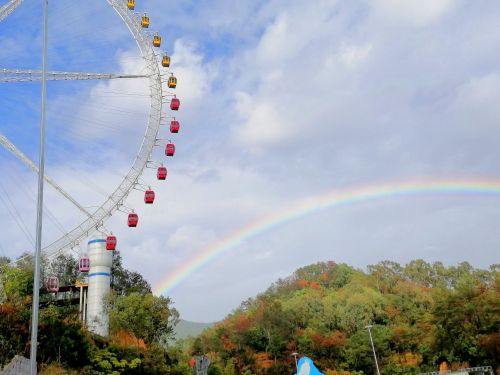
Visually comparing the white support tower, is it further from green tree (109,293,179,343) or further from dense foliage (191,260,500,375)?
dense foliage (191,260,500,375)

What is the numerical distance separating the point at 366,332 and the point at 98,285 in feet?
109

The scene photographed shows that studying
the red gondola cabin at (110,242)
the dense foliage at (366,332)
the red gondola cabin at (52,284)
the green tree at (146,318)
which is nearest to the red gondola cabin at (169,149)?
the red gondola cabin at (110,242)

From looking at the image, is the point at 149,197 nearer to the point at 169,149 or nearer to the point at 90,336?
the point at 169,149

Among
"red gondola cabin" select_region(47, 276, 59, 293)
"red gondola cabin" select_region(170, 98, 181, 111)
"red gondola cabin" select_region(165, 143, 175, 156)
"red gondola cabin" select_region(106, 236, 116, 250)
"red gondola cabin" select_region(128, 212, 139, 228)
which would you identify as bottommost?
"red gondola cabin" select_region(47, 276, 59, 293)

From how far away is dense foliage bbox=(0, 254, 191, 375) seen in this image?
85.1 feet

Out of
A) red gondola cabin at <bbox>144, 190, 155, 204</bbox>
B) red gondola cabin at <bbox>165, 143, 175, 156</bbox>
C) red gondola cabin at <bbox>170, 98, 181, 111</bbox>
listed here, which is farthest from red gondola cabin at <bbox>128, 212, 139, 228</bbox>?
red gondola cabin at <bbox>170, 98, 181, 111</bbox>

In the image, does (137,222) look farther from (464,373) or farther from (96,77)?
(464,373)

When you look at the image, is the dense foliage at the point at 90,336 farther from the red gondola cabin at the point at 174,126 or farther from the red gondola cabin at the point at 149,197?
the red gondola cabin at the point at 174,126

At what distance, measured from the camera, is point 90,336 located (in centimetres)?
3303

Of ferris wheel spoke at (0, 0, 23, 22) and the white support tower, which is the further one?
the white support tower

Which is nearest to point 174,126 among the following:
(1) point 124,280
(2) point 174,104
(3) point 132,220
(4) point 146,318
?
(2) point 174,104

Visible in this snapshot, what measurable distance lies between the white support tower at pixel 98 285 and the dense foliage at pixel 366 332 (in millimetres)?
13611

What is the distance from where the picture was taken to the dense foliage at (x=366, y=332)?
47.3 m

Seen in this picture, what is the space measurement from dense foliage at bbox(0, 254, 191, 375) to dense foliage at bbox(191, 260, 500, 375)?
47.7 feet
